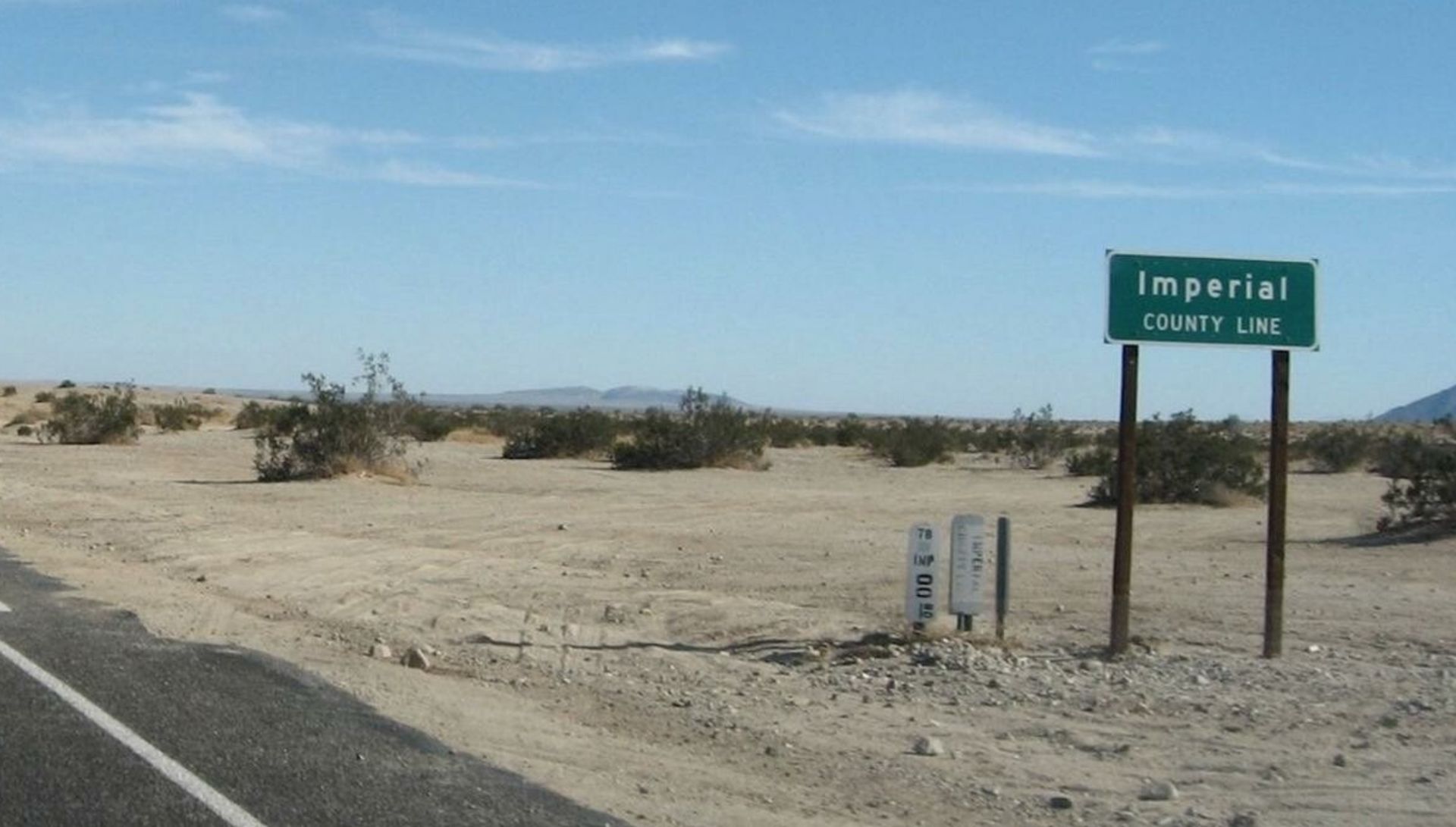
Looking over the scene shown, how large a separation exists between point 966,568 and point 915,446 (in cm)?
4356

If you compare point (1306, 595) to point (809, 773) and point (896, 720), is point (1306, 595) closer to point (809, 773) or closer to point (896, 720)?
point (896, 720)

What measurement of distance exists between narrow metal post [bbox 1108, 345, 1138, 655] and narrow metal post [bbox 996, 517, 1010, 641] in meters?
0.95

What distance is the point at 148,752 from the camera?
1087 centimetres

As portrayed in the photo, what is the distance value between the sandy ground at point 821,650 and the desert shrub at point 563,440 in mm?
24962

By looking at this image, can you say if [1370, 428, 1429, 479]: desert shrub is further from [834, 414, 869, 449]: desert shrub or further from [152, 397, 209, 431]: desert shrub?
[152, 397, 209, 431]: desert shrub

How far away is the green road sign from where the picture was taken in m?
15.4

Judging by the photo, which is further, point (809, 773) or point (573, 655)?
point (573, 655)

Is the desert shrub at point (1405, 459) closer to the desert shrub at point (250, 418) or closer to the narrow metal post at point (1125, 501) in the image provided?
the narrow metal post at point (1125, 501)

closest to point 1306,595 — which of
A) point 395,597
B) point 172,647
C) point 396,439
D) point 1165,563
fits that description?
A: point 1165,563

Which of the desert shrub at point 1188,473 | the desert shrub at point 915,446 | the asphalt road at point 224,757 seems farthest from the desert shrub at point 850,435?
the asphalt road at point 224,757

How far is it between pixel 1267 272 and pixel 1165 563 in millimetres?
8618

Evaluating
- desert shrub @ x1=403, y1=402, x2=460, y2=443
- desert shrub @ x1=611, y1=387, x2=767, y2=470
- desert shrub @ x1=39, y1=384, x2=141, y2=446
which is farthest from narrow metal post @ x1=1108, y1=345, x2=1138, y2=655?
desert shrub @ x1=39, y1=384, x2=141, y2=446

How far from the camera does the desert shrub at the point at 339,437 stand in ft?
138

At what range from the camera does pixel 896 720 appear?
1284 centimetres
